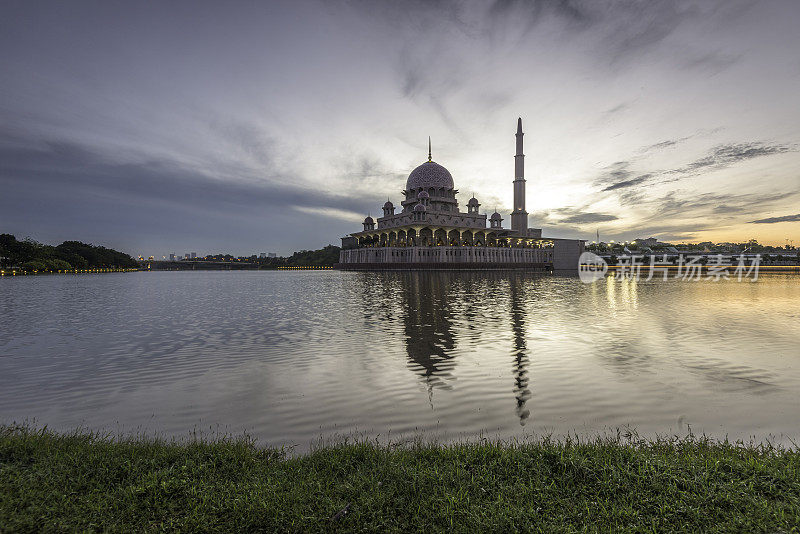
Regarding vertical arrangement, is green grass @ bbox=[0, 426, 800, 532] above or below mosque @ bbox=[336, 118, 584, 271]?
below

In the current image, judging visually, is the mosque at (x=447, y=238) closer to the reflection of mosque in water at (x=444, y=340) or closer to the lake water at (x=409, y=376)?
the reflection of mosque in water at (x=444, y=340)

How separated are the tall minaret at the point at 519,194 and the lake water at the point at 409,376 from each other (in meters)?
111

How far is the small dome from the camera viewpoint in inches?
5102

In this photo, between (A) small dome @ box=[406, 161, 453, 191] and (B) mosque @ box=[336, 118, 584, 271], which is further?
(A) small dome @ box=[406, 161, 453, 191]

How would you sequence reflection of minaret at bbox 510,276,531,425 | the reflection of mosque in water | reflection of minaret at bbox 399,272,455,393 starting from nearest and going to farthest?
1. reflection of minaret at bbox 510,276,531,425
2. the reflection of mosque in water
3. reflection of minaret at bbox 399,272,455,393

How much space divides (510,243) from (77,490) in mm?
140959

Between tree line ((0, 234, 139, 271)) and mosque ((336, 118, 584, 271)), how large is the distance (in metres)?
88.5

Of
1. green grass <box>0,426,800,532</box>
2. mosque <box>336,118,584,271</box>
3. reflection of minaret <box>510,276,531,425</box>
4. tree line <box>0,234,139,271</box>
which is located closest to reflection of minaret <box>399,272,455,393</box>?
reflection of minaret <box>510,276,531,425</box>

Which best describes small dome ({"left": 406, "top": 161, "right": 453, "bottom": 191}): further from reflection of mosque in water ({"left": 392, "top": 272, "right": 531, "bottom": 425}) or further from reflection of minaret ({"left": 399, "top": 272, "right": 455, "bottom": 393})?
reflection of minaret ({"left": 399, "top": 272, "right": 455, "bottom": 393})

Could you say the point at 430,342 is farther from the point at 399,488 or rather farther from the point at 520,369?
the point at 399,488

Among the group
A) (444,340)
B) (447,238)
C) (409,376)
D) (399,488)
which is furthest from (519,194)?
(399,488)

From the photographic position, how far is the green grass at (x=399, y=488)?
16.5ft

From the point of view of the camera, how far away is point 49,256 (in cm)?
12025

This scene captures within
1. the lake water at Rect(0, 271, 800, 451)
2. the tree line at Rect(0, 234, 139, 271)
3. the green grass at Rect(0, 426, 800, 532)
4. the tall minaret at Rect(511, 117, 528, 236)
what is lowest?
the lake water at Rect(0, 271, 800, 451)
